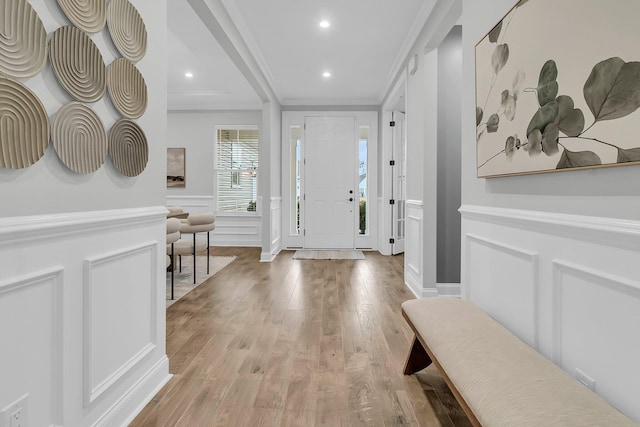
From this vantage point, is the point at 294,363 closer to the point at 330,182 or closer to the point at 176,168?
the point at 330,182

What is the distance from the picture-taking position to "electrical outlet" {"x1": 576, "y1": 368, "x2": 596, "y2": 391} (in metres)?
1.15

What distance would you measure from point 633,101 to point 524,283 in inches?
31.9

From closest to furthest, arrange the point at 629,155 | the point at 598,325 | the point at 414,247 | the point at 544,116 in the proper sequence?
the point at 629,155 < the point at 598,325 < the point at 544,116 < the point at 414,247

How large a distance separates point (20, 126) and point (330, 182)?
5.43m

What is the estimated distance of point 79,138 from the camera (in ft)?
4.07

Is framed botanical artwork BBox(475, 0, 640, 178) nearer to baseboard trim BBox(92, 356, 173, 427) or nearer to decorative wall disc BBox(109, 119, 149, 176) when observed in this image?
decorative wall disc BBox(109, 119, 149, 176)

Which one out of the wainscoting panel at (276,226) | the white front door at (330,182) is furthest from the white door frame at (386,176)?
the wainscoting panel at (276,226)

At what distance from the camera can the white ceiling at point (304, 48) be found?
10.4ft

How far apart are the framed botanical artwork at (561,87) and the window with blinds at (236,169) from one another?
5332mm

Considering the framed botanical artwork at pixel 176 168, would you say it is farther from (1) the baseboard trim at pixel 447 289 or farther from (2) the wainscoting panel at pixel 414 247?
(1) the baseboard trim at pixel 447 289

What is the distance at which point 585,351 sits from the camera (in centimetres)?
119

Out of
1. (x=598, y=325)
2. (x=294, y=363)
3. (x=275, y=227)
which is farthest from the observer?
(x=275, y=227)

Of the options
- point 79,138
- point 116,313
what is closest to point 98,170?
point 79,138

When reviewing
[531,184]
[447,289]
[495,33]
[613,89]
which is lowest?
[447,289]
